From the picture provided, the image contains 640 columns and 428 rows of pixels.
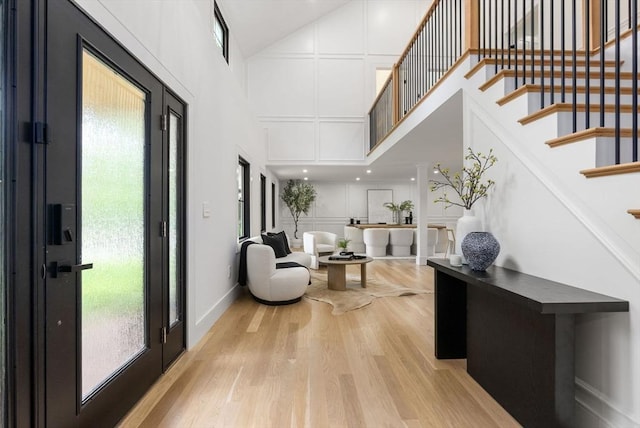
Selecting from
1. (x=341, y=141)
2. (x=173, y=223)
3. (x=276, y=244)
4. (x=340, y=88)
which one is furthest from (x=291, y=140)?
(x=173, y=223)

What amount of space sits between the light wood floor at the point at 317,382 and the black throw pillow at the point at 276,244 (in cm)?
175

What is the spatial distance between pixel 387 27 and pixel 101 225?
8652 millimetres

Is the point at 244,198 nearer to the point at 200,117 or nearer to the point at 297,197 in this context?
the point at 200,117

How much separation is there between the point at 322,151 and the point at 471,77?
5248 millimetres

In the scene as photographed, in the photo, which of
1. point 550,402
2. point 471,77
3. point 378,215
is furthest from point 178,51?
point 378,215

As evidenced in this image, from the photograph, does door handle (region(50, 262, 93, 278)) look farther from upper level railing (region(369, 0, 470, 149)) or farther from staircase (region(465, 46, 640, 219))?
upper level railing (region(369, 0, 470, 149))

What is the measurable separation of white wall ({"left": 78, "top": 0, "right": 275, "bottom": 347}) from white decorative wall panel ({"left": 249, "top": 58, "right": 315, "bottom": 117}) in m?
3.41

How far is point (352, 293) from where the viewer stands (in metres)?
4.52

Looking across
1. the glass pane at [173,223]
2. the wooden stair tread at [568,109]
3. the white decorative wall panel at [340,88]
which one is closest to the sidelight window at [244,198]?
the glass pane at [173,223]

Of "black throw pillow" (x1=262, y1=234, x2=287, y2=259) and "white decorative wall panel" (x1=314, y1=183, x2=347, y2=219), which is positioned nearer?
"black throw pillow" (x1=262, y1=234, x2=287, y2=259)

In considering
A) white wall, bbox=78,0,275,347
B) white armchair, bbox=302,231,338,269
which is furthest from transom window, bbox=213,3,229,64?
white armchair, bbox=302,231,338,269

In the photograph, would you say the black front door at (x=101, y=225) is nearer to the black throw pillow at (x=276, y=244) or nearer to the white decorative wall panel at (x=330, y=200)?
the black throw pillow at (x=276, y=244)

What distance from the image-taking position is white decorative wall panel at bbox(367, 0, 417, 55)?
8266 millimetres

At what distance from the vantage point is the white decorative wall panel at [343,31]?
26.7 feet
